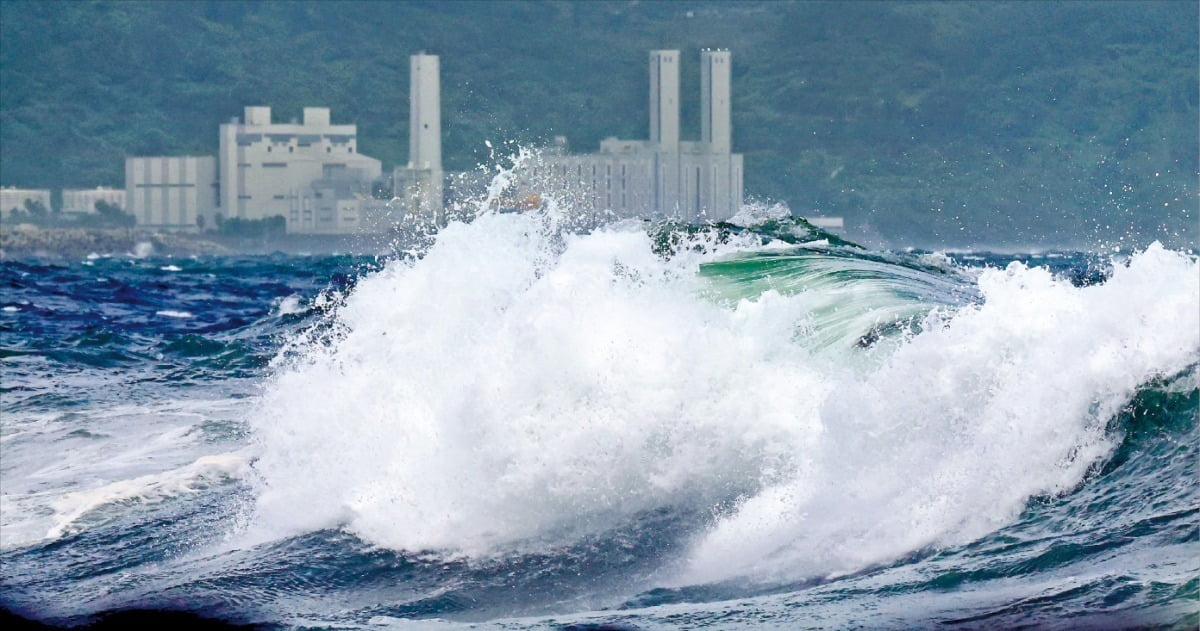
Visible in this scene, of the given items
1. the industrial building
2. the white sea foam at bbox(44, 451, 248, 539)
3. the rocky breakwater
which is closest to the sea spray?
the white sea foam at bbox(44, 451, 248, 539)

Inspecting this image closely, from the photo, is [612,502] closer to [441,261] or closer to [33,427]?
[441,261]

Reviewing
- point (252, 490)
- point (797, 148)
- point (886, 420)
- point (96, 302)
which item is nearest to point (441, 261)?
point (252, 490)

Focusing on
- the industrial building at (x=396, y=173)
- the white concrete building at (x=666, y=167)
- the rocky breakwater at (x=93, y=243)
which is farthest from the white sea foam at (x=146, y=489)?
the rocky breakwater at (x=93, y=243)

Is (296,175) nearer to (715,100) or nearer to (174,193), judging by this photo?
(174,193)

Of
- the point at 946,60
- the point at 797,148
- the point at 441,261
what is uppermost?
the point at 946,60

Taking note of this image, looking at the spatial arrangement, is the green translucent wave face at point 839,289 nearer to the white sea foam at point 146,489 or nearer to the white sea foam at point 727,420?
the white sea foam at point 727,420
